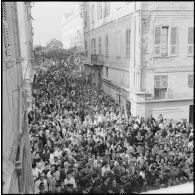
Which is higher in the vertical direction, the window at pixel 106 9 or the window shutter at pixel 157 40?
the window at pixel 106 9

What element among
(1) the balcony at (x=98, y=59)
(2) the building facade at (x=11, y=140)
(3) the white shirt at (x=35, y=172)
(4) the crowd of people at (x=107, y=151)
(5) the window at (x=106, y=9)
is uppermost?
(5) the window at (x=106, y=9)

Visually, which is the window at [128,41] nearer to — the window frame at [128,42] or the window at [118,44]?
the window frame at [128,42]

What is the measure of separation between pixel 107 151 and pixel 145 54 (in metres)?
5.42

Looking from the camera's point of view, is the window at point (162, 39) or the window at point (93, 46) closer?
the window at point (162, 39)

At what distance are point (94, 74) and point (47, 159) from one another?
1533 centimetres

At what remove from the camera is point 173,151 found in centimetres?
670

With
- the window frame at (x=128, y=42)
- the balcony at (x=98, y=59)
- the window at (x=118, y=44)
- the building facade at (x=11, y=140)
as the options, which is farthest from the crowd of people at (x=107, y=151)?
the balcony at (x=98, y=59)

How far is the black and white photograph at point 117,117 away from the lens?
13.9 feet

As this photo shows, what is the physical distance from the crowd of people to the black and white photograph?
0.03m

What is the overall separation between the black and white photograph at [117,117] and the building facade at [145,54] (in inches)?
1.5

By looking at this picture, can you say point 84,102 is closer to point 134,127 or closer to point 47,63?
point 134,127

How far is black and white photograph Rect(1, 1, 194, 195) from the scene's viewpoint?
13.9 ft

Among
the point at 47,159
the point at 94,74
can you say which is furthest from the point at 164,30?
the point at 94,74

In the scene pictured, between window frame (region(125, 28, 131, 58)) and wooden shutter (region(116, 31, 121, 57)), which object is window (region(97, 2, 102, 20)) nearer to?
wooden shutter (region(116, 31, 121, 57))
